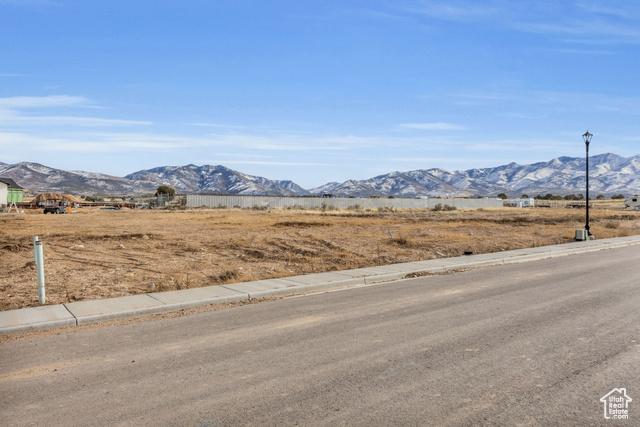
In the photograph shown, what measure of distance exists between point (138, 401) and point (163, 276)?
9.14 metres

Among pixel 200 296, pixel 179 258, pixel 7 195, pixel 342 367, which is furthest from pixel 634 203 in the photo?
pixel 342 367

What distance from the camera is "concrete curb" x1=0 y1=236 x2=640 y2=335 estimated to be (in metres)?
9.05

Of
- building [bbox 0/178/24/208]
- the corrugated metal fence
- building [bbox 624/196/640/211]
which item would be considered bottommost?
building [bbox 624/196/640/211]

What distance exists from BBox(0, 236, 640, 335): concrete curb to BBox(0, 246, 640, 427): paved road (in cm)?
75

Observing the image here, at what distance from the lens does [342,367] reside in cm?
639

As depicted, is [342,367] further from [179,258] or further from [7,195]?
[7,195]

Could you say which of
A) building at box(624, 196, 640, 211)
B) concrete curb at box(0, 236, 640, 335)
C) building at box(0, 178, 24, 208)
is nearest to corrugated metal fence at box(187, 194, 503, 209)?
building at box(0, 178, 24, 208)

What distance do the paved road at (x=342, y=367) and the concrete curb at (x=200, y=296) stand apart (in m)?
0.75

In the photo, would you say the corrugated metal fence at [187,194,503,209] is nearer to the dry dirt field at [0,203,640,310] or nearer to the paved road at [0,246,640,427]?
the dry dirt field at [0,203,640,310]

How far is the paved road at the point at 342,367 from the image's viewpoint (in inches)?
199

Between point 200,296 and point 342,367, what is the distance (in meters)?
5.52

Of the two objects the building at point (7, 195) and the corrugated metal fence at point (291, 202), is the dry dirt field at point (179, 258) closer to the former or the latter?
the building at point (7, 195)

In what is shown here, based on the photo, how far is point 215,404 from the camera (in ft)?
17.3

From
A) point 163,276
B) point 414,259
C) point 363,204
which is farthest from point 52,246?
point 363,204
